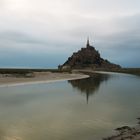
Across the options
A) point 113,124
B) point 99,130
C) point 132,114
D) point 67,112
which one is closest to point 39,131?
point 99,130

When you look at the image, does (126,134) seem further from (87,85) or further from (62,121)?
(87,85)

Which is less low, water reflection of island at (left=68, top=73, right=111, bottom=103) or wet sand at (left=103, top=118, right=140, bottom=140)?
water reflection of island at (left=68, top=73, right=111, bottom=103)

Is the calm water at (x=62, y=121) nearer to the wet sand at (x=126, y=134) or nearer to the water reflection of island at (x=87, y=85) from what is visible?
the wet sand at (x=126, y=134)

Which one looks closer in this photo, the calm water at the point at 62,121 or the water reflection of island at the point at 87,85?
the calm water at the point at 62,121

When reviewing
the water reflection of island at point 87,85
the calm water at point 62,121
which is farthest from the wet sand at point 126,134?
the water reflection of island at point 87,85

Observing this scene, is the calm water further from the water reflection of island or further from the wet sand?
the water reflection of island

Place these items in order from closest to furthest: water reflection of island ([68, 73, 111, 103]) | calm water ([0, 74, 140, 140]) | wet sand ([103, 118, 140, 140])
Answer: wet sand ([103, 118, 140, 140]) → calm water ([0, 74, 140, 140]) → water reflection of island ([68, 73, 111, 103])

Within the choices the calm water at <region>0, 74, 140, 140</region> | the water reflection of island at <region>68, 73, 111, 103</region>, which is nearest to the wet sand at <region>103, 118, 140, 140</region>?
the calm water at <region>0, 74, 140, 140</region>

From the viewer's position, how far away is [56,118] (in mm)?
22562

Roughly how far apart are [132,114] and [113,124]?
493 centimetres

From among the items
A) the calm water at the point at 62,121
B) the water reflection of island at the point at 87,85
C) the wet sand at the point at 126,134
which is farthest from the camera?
the water reflection of island at the point at 87,85

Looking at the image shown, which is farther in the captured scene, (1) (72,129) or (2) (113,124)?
(2) (113,124)

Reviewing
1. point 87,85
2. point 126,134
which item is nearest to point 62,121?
point 126,134

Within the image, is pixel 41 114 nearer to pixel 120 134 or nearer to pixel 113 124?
pixel 113 124
